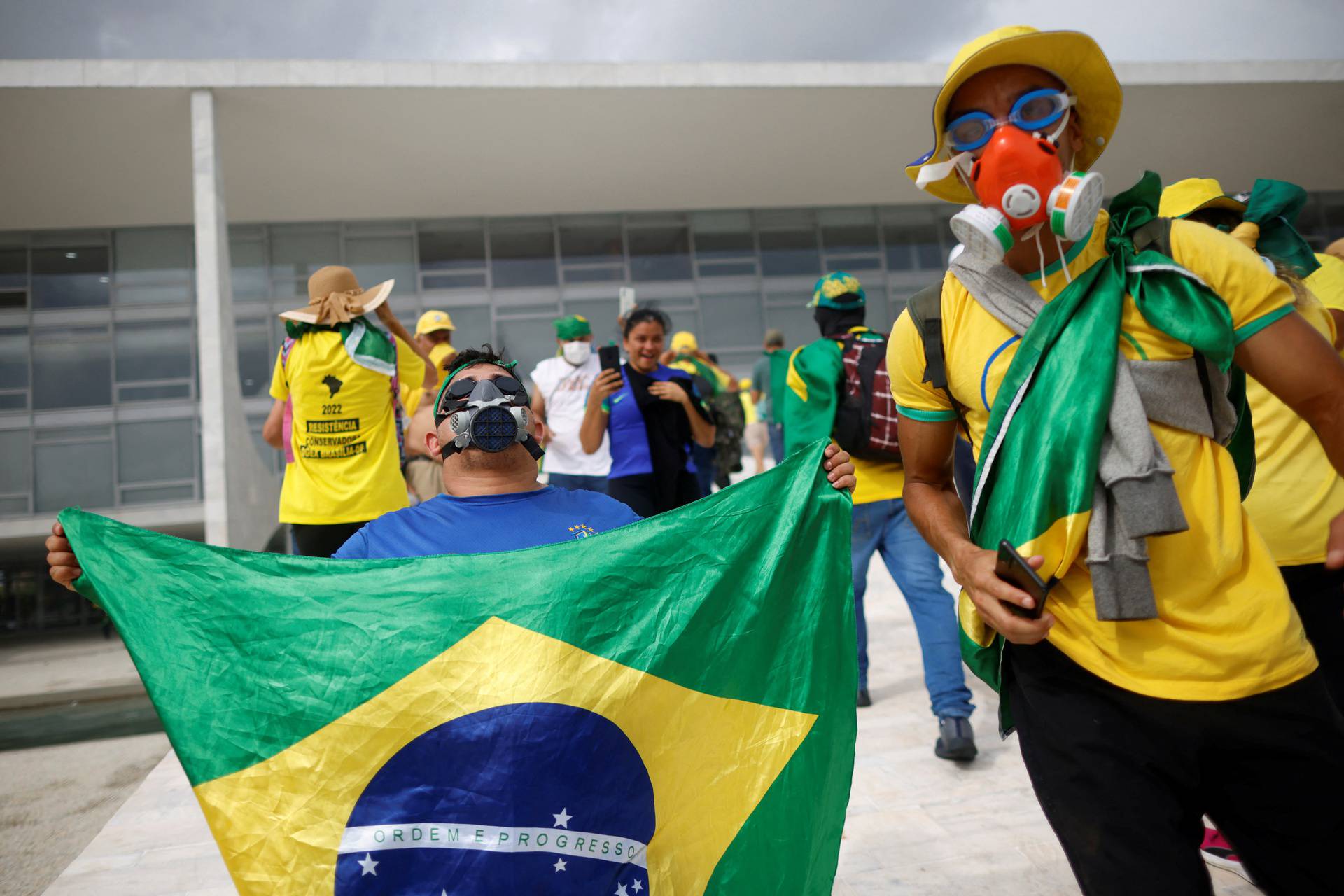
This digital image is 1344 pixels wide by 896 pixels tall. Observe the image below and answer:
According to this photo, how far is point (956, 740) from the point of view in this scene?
4133 mm

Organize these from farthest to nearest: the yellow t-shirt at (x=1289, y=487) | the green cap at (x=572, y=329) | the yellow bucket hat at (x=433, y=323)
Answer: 1. the yellow bucket hat at (x=433, y=323)
2. the green cap at (x=572, y=329)
3. the yellow t-shirt at (x=1289, y=487)

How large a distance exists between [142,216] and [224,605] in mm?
17795

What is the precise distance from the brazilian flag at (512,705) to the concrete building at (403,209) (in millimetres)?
11496

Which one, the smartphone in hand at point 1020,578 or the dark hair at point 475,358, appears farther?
the dark hair at point 475,358

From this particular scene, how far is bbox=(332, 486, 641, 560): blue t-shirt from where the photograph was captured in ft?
7.40

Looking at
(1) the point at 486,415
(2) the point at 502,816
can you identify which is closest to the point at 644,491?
(1) the point at 486,415

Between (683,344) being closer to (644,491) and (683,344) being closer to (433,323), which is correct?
(433,323)

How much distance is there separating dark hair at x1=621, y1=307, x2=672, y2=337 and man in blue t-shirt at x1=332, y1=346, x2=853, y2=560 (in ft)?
9.73

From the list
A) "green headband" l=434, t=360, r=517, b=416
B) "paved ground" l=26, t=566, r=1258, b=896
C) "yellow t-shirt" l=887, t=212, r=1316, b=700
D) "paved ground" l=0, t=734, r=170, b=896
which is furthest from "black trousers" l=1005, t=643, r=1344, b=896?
"paved ground" l=0, t=734, r=170, b=896

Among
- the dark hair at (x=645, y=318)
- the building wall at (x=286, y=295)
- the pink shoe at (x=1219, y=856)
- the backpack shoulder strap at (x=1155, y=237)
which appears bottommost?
the pink shoe at (x=1219, y=856)

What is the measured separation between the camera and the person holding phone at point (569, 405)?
636 cm

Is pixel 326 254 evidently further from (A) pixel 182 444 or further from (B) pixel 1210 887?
(B) pixel 1210 887

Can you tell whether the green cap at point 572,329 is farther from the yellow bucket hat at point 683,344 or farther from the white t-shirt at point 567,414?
the yellow bucket hat at point 683,344

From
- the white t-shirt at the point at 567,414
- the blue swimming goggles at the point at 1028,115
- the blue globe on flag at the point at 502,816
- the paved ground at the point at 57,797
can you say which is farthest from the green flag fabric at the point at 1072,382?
the white t-shirt at the point at 567,414
